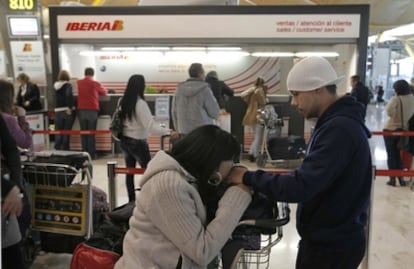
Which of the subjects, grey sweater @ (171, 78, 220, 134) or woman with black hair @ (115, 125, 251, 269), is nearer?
woman with black hair @ (115, 125, 251, 269)

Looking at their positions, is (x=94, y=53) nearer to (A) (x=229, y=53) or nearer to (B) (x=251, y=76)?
(A) (x=229, y=53)

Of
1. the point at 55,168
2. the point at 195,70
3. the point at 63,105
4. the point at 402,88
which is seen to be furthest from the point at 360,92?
the point at 55,168

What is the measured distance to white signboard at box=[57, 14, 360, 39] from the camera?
6.85 meters

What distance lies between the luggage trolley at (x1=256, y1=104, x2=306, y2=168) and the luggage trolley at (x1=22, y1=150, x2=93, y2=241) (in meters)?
4.15

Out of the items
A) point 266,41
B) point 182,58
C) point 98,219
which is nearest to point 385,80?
point 182,58

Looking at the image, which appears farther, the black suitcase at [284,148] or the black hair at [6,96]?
the black suitcase at [284,148]

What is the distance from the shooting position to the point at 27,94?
7262 millimetres

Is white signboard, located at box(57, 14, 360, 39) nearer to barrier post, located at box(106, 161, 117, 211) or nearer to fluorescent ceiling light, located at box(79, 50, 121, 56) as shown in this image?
fluorescent ceiling light, located at box(79, 50, 121, 56)

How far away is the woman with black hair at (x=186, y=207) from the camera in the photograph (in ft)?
4.81

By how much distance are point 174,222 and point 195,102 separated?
329cm

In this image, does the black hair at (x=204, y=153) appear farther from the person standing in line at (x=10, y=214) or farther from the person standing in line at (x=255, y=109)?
the person standing in line at (x=255, y=109)

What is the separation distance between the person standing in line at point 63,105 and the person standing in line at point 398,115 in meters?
5.19

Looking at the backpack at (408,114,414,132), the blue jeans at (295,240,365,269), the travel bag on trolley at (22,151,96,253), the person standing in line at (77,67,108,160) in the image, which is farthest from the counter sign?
the blue jeans at (295,240,365,269)

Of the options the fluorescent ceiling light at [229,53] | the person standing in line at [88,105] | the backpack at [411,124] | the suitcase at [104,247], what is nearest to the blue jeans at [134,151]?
the suitcase at [104,247]
